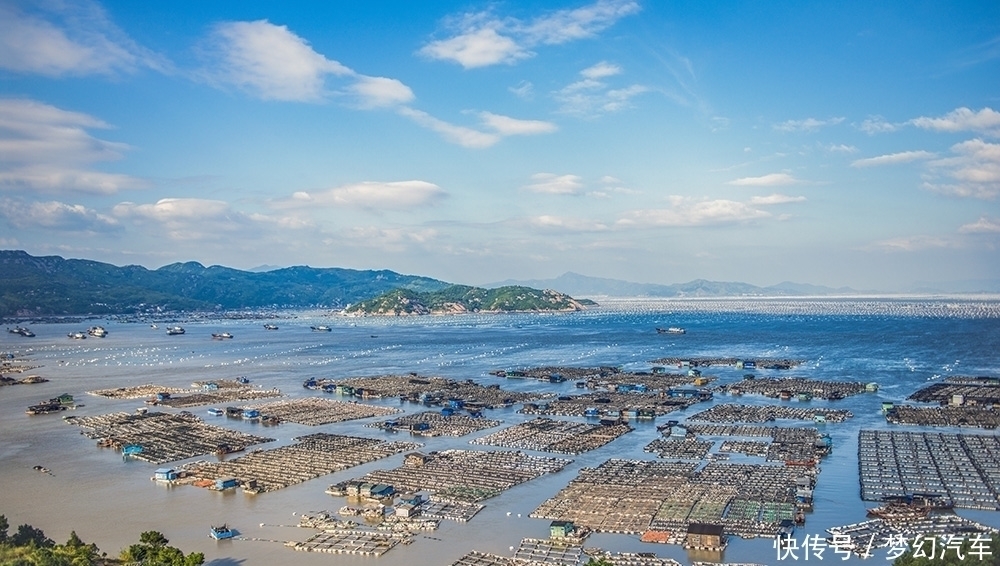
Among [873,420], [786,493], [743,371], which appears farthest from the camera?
[743,371]

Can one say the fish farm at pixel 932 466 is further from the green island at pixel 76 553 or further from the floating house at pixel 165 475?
the floating house at pixel 165 475

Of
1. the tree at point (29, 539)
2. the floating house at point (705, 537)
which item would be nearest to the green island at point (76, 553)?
the tree at point (29, 539)

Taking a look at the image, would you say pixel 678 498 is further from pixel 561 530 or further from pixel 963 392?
pixel 963 392

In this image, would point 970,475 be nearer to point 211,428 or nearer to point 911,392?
point 911,392

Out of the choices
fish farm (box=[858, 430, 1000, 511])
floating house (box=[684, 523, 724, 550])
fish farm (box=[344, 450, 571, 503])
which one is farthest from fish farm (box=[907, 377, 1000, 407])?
floating house (box=[684, 523, 724, 550])

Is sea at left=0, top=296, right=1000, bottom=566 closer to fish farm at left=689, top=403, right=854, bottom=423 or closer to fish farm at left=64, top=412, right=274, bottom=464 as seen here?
fish farm at left=64, top=412, right=274, bottom=464

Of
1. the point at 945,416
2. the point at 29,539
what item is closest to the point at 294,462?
the point at 29,539

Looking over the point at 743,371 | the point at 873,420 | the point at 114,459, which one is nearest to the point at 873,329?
the point at 743,371

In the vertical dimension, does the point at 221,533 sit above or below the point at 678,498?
below
